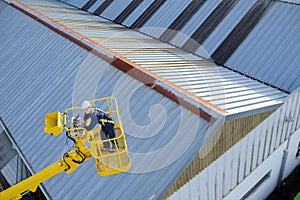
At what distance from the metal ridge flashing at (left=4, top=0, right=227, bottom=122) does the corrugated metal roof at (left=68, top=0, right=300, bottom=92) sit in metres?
5.76

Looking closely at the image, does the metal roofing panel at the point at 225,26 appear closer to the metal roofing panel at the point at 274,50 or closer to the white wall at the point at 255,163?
the metal roofing panel at the point at 274,50

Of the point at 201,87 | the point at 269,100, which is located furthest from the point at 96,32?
the point at 269,100

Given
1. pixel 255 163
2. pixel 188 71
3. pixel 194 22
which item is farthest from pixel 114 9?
pixel 255 163

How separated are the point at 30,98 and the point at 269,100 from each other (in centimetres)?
1070

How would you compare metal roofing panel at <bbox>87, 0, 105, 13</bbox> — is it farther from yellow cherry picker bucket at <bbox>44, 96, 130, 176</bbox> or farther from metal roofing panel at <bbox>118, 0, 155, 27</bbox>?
yellow cherry picker bucket at <bbox>44, 96, 130, 176</bbox>

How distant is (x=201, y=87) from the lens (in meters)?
12.0

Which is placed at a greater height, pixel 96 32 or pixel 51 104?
pixel 96 32

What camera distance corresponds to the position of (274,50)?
15.9 m

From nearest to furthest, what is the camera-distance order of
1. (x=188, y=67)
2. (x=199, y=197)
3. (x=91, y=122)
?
(x=91, y=122)
(x=199, y=197)
(x=188, y=67)

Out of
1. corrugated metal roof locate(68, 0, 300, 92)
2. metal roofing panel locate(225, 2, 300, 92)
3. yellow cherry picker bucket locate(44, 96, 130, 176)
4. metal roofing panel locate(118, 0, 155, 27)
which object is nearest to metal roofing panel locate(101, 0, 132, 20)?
metal roofing panel locate(118, 0, 155, 27)

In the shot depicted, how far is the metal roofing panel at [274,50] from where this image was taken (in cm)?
1498

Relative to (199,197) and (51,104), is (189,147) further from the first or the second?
(51,104)

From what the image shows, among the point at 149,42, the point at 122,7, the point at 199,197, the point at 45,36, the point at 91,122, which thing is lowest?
the point at 199,197

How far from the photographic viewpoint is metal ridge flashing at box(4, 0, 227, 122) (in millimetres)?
10299
